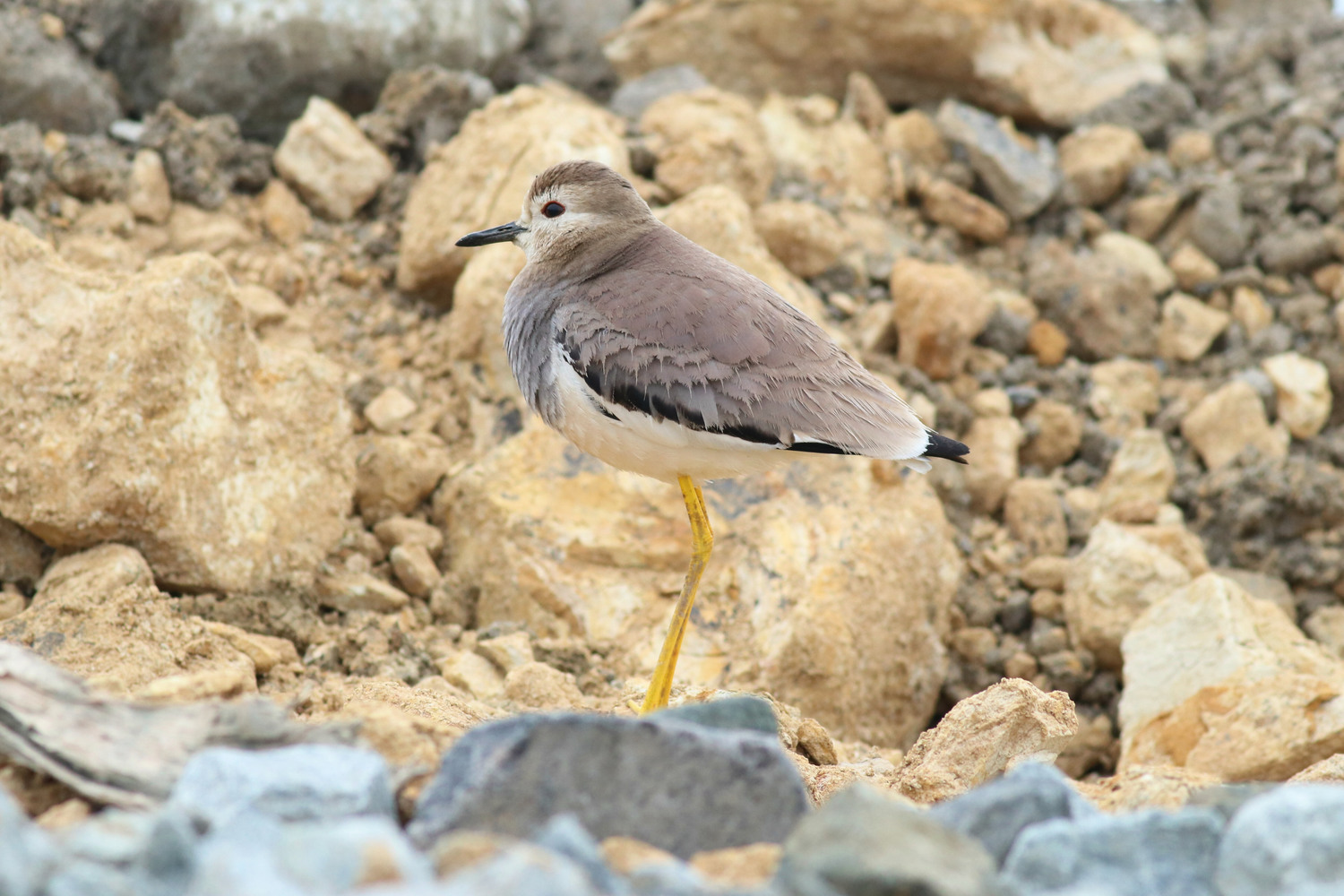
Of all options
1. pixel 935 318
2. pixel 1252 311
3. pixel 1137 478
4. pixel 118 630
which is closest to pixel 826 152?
pixel 935 318

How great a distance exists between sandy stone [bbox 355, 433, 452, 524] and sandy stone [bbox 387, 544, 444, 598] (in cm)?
35

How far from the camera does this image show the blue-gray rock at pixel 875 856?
7.34 feet

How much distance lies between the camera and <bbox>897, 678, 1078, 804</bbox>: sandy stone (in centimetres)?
426

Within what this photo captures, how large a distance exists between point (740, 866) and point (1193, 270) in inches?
281

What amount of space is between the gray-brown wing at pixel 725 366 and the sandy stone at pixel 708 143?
3154 mm

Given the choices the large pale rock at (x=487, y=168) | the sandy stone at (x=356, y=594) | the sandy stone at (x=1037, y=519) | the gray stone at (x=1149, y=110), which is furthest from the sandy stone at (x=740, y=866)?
the gray stone at (x=1149, y=110)

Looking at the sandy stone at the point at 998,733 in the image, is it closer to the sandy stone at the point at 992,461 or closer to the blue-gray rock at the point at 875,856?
the blue-gray rock at the point at 875,856

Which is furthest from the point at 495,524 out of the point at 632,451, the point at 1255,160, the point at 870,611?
the point at 1255,160

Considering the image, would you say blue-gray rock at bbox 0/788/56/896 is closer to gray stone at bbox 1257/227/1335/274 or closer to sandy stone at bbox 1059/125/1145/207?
sandy stone at bbox 1059/125/1145/207

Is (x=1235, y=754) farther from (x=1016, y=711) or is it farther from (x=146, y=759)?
(x=146, y=759)

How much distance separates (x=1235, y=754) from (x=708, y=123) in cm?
533

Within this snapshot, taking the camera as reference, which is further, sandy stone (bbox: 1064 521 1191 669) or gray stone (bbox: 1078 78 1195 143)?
gray stone (bbox: 1078 78 1195 143)

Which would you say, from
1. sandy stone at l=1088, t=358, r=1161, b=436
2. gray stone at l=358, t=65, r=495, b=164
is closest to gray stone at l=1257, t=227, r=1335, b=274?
sandy stone at l=1088, t=358, r=1161, b=436

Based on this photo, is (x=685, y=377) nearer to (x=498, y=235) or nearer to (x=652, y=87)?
(x=498, y=235)
